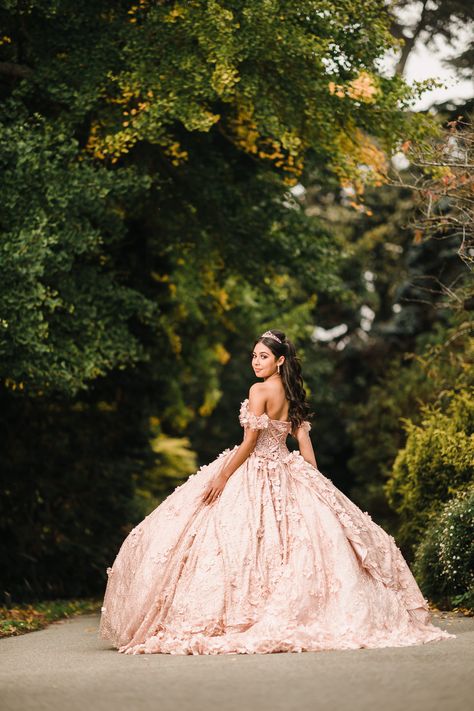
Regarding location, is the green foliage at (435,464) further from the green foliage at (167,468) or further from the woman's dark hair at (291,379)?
the green foliage at (167,468)

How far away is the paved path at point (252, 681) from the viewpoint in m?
4.94

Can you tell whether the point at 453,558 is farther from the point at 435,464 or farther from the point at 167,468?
the point at 167,468

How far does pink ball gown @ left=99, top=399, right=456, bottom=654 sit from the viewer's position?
721 centimetres

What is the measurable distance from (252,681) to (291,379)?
313cm

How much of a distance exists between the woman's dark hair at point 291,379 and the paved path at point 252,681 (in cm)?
206

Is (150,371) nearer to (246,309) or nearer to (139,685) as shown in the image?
(246,309)

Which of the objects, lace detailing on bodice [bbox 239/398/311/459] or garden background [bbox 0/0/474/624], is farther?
garden background [bbox 0/0/474/624]

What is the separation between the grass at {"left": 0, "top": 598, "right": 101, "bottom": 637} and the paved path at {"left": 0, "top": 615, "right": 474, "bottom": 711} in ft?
10.7

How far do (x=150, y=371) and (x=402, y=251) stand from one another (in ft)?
46.7

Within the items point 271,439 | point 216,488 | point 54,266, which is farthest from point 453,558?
point 54,266

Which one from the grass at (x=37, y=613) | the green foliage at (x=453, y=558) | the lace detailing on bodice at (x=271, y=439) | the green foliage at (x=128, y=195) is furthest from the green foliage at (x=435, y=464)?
the lace detailing on bodice at (x=271, y=439)

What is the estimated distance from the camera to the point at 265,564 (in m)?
7.59

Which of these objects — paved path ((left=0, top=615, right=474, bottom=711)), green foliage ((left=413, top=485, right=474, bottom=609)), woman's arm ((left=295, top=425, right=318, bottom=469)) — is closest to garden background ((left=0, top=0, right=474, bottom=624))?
green foliage ((left=413, top=485, right=474, bottom=609))

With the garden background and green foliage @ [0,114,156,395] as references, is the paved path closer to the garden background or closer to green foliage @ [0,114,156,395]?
the garden background
